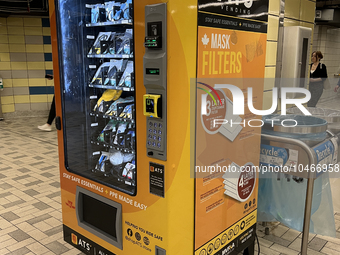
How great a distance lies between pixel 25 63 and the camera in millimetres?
7867

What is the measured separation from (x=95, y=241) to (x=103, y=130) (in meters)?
0.84

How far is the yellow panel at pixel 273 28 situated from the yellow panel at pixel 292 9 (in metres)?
0.23

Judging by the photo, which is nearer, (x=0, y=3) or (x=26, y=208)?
(x=26, y=208)

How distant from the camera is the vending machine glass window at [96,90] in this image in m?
2.25

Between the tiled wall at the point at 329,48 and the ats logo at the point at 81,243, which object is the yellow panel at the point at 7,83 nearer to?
the ats logo at the point at 81,243

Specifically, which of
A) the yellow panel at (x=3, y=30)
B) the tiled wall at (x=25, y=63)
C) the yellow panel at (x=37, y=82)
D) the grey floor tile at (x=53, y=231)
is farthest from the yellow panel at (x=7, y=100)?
the grey floor tile at (x=53, y=231)

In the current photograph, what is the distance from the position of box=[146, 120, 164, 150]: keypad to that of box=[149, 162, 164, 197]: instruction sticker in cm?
11

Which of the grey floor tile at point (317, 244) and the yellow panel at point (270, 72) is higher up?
the yellow panel at point (270, 72)

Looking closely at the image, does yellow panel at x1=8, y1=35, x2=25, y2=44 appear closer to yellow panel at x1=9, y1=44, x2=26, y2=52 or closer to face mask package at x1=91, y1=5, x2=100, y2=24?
yellow panel at x1=9, y1=44, x2=26, y2=52

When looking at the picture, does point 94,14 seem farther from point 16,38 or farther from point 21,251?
point 16,38

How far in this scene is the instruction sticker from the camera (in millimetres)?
1743

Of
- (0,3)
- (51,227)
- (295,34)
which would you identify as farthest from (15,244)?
(0,3)

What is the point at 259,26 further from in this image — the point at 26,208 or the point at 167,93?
the point at 26,208

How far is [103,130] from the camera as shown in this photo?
2523 millimetres
